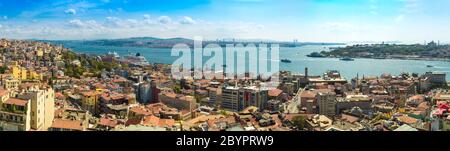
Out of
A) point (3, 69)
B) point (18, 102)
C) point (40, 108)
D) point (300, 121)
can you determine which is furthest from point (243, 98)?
point (18, 102)

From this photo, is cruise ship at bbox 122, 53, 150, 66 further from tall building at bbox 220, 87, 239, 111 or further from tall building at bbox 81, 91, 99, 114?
tall building at bbox 81, 91, 99, 114

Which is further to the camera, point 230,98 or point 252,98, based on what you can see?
point 230,98

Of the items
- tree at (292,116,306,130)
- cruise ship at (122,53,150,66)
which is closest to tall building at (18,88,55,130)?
tree at (292,116,306,130)

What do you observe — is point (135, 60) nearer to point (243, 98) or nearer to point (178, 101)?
point (243, 98)

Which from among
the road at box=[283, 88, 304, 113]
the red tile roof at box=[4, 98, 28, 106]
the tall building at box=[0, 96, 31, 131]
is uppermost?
the red tile roof at box=[4, 98, 28, 106]

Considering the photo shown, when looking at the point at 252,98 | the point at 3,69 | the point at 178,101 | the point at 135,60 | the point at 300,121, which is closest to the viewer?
the point at 300,121

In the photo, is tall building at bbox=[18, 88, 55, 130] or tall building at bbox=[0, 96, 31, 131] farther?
tall building at bbox=[18, 88, 55, 130]

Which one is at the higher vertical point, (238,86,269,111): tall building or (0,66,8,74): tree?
(0,66,8,74): tree

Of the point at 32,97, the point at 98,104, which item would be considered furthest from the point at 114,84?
the point at 32,97

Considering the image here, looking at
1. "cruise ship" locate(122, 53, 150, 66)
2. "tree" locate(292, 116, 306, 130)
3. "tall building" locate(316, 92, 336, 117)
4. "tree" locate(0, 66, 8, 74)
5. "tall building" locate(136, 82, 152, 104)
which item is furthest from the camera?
"cruise ship" locate(122, 53, 150, 66)

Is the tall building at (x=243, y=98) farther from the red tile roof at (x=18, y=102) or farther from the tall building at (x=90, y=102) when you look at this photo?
the red tile roof at (x=18, y=102)
